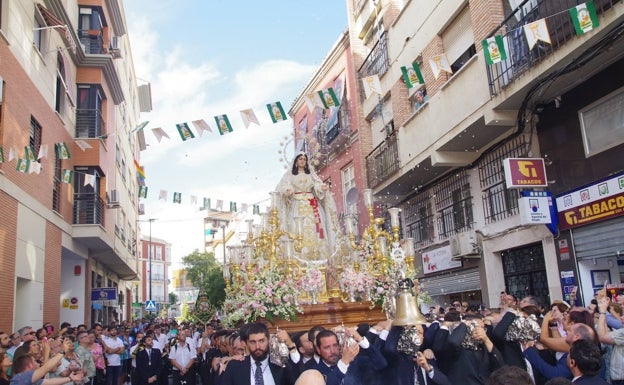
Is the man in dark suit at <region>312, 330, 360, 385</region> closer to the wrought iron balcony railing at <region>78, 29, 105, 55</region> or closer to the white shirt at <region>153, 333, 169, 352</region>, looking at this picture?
the white shirt at <region>153, 333, 169, 352</region>

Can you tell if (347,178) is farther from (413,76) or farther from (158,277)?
(158,277)

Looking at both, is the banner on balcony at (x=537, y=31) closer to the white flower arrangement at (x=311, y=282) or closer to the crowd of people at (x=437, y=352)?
the crowd of people at (x=437, y=352)

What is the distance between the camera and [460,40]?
1505cm

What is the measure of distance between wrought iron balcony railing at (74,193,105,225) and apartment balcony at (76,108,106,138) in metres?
2.01

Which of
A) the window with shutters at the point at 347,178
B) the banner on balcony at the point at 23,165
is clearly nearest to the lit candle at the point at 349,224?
the banner on balcony at the point at 23,165

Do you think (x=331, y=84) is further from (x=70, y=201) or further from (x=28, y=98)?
(x=28, y=98)

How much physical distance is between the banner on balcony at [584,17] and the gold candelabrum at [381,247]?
13.0 feet

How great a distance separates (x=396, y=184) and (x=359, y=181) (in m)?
3.07

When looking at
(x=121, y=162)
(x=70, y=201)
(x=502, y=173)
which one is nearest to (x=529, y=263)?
(x=502, y=173)

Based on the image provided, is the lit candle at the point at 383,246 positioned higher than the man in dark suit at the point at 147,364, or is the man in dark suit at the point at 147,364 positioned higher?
the lit candle at the point at 383,246

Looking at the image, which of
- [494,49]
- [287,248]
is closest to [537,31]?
[494,49]

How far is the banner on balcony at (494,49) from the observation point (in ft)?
32.8

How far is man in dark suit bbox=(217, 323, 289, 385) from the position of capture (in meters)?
5.23

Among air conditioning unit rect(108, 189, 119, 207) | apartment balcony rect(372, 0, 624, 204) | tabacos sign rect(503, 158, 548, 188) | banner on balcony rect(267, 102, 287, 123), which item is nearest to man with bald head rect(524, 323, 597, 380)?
apartment balcony rect(372, 0, 624, 204)
